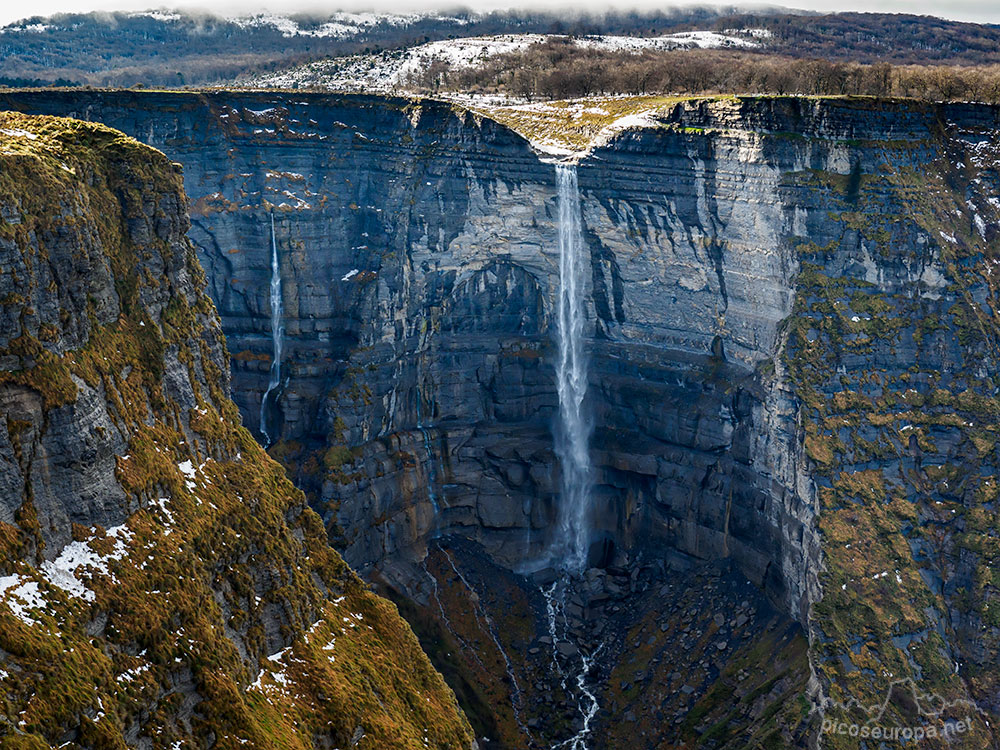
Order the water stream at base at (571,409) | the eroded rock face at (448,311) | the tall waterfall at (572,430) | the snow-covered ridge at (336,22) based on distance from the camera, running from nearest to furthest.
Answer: the eroded rock face at (448,311) → the water stream at base at (571,409) → the tall waterfall at (572,430) → the snow-covered ridge at (336,22)

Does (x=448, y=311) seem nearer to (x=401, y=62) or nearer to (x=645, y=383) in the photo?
(x=645, y=383)

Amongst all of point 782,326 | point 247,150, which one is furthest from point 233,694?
point 247,150

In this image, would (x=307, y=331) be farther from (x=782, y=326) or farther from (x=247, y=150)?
(x=782, y=326)

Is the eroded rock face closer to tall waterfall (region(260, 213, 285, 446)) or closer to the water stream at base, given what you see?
tall waterfall (region(260, 213, 285, 446))

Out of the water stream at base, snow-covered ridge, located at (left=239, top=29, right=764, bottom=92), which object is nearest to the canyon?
the water stream at base

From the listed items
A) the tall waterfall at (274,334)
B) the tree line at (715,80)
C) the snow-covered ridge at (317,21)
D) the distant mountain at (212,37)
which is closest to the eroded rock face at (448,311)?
the tall waterfall at (274,334)

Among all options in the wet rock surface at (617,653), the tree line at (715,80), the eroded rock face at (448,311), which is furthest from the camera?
the tree line at (715,80)

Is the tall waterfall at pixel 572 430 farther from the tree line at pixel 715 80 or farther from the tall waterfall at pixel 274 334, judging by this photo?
the tall waterfall at pixel 274 334
